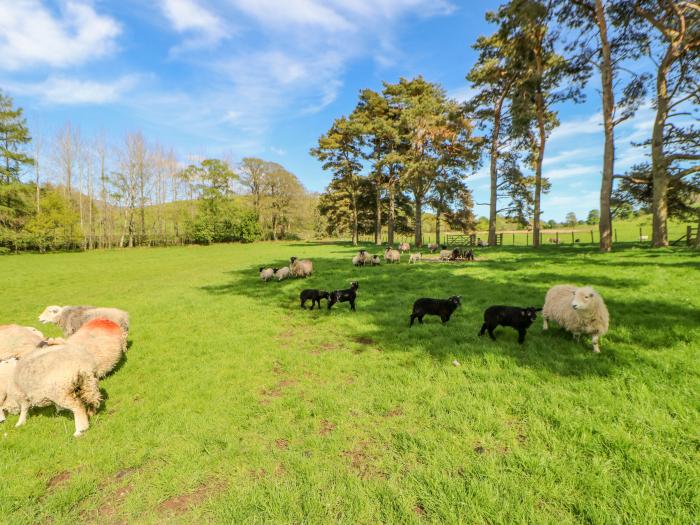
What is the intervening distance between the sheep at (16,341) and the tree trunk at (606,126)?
25.9 meters

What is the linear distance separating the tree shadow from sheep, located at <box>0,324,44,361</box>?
5703 millimetres

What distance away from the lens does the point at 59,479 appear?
338cm

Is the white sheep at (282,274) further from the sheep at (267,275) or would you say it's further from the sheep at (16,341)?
the sheep at (16,341)

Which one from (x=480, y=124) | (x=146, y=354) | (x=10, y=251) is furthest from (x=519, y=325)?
(x=10, y=251)

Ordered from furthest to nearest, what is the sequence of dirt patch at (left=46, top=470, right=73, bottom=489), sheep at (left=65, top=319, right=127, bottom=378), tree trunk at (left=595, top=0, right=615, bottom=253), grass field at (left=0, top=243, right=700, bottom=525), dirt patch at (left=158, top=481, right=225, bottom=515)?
tree trunk at (left=595, top=0, right=615, bottom=253), sheep at (left=65, top=319, right=127, bottom=378), dirt patch at (left=46, top=470, right=73, bottom=489), dirt patch at (left=158, top=481, right=225, bottom=515), grass field at (left=0, top=243, right=700, bottom=525)

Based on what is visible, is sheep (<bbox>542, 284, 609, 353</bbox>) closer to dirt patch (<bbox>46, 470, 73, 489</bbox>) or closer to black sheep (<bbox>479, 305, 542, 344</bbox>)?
black sheep (<bbox>479, 305, 542, 344</bbox>)

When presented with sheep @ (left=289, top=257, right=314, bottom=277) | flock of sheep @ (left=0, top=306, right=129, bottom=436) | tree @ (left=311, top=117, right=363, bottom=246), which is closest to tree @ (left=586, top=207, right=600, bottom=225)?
tree @ (left=311, top=117, right=363, bottom=246)

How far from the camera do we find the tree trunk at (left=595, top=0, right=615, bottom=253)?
17.0 m

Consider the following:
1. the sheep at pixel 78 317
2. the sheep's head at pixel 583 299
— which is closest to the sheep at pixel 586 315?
the sheep's head at pixel 583 299

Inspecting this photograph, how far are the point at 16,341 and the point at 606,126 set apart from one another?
27.9 metres

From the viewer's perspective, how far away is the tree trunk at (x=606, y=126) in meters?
17.0

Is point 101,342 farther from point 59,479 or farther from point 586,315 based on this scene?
point 586,315

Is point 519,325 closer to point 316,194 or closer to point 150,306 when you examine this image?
point 150,306

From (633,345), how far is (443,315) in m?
3.63
